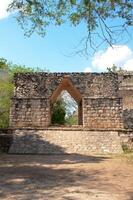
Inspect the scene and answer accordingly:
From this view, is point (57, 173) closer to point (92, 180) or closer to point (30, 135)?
point (92, 180)

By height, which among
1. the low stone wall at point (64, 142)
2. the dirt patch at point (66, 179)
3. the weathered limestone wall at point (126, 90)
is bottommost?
the dirt patch at point (66, 179)

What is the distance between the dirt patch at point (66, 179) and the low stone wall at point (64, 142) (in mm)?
2493

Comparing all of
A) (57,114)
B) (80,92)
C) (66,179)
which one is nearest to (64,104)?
(57,114)

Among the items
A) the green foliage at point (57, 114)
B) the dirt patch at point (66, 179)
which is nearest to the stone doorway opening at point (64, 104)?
the green foliage at point (57, 114)

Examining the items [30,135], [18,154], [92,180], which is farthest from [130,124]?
[92,180]

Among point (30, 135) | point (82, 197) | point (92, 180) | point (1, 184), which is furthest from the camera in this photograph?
point (30, 135)

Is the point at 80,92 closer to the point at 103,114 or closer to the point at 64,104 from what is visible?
the point at 103,114

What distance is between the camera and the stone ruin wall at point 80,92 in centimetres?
1925

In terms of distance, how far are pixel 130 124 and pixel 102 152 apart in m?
7.67

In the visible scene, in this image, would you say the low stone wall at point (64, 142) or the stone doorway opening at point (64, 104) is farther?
the stone doorway opening at point (64, 104)

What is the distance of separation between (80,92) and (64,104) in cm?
1233

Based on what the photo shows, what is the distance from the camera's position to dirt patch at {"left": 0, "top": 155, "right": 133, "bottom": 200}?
6.73 meters

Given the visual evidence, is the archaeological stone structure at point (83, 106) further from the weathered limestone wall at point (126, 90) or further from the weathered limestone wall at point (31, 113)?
the weathered limestone wall at point (126, 90)

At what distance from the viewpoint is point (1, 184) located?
777cm
